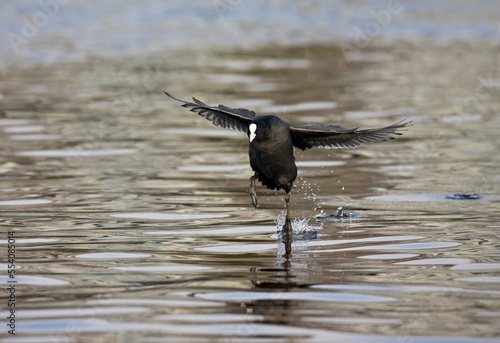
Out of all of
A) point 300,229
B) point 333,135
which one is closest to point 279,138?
point 333,135

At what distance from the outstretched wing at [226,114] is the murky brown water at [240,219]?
0.94m

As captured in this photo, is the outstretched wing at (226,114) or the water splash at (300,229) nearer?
the water splash at (300,229)

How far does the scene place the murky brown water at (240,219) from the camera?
6.53 meters

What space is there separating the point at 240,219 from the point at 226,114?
114 cm

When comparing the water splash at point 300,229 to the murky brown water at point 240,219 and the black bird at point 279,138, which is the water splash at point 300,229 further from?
the black bird at point 279,138

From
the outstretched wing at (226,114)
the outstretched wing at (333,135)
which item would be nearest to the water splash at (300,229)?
the outstretched wing at (333,135)

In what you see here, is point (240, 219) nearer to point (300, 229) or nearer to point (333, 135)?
point (300, 229)

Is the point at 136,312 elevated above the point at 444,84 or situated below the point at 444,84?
below

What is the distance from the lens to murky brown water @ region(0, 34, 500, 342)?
6527mm

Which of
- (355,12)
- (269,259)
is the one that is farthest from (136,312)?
(355,12)

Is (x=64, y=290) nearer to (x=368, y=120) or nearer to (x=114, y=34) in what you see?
(x=368, y=120)

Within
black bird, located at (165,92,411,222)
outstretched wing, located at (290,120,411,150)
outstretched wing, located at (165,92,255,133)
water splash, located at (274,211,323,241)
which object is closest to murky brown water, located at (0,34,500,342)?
water splash, located at (274,211,323,241)

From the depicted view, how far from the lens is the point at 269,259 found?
8.12 m

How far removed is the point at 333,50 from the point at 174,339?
2011 cm
